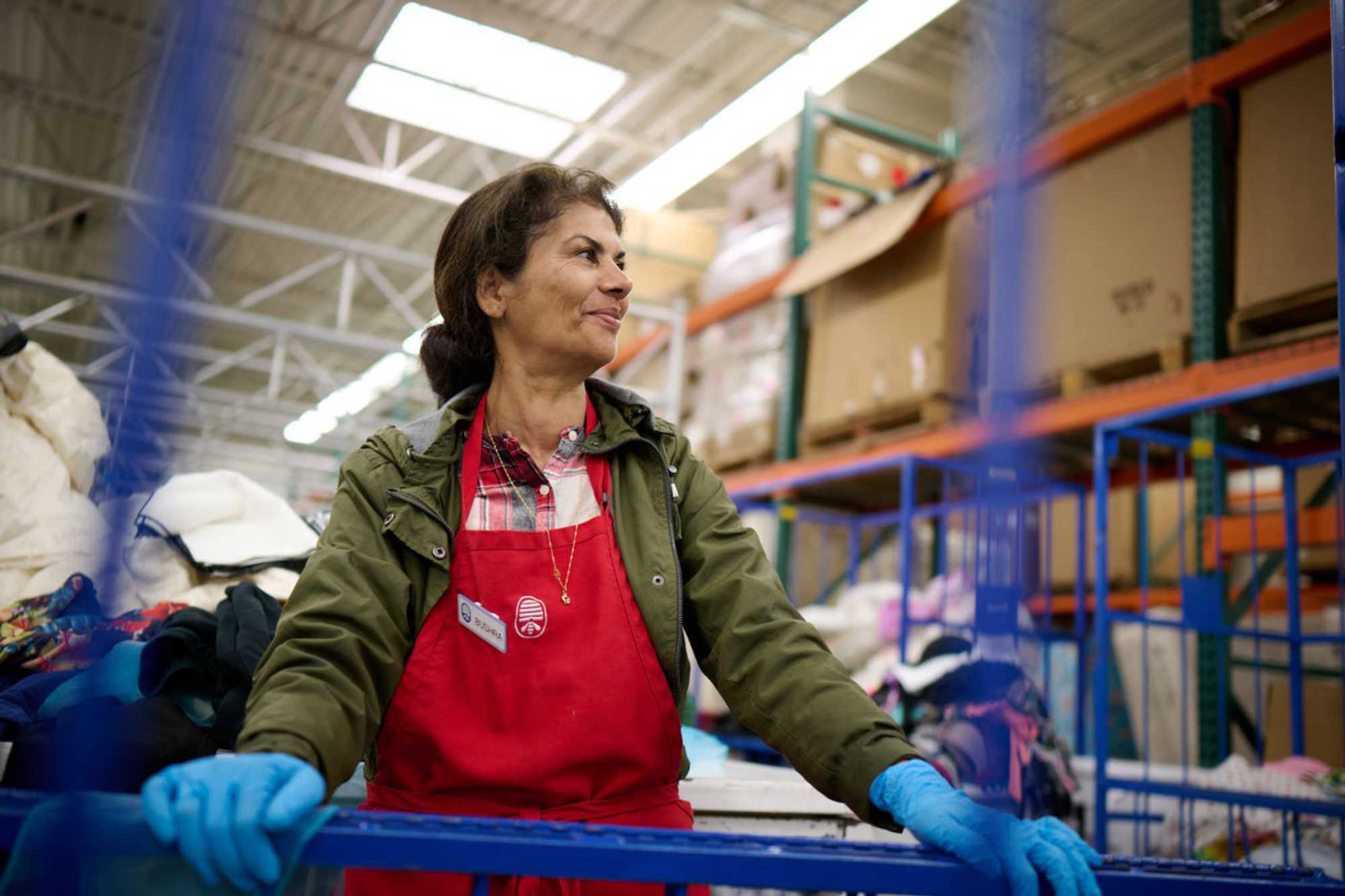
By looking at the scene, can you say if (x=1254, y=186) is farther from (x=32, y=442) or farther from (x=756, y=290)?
(x=32, y=442)

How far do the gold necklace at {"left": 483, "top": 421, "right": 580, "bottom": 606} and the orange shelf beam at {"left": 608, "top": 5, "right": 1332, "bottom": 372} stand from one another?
2.17 metres

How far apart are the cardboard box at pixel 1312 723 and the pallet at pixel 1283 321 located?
1.36m

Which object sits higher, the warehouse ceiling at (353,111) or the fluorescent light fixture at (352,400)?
the warehouse ceiling at (353,111)

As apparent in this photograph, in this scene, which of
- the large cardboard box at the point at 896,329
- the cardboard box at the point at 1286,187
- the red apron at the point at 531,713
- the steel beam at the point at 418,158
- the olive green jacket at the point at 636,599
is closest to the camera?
the olive green jacket at the point at 636,599

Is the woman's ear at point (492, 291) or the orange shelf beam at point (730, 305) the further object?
the orange shelf beam at point (730, 305)

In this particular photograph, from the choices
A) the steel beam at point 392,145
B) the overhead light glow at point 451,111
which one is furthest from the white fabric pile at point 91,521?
the steel beam at point 392,145

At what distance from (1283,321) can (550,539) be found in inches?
133

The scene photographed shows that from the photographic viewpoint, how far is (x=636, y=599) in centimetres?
166

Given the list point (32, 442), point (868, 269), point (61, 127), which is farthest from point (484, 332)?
point (61, 127)

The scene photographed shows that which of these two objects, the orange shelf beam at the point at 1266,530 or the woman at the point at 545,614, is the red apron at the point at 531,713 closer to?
the woman at the point at 545,614

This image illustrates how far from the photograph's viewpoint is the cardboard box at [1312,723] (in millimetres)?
4121

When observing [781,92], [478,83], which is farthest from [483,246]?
[478,83]

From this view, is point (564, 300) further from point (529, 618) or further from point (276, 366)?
point (276, 366)

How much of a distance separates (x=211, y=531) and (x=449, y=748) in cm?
133
